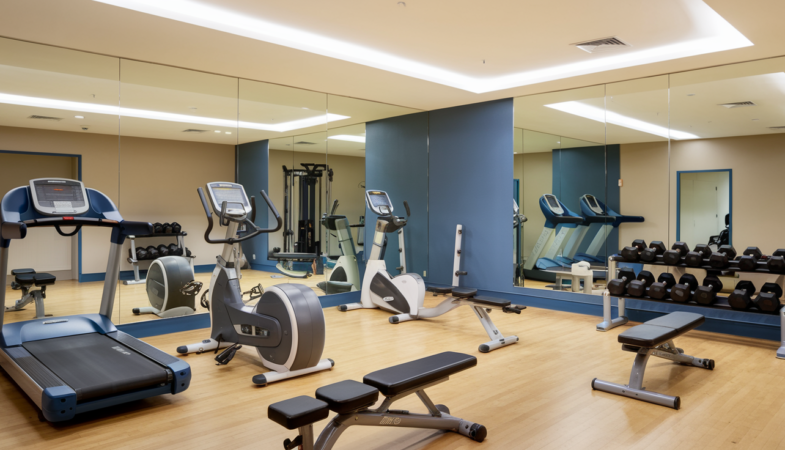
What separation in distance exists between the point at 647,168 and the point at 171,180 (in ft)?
15.1

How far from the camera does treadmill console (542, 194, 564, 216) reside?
19.3ft

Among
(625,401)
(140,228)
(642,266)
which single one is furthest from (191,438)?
(642,266)

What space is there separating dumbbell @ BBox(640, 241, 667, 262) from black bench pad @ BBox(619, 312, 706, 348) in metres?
1.13

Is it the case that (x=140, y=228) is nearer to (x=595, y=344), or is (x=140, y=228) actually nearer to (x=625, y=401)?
(x=625, y=401)

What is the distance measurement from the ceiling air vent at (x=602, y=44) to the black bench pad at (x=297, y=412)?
3715 mm

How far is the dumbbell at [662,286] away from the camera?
4527 millimetres

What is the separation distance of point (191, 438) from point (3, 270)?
68.9 inches

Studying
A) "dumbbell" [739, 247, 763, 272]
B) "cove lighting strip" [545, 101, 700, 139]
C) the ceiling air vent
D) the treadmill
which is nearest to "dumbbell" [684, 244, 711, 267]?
"dumbbell" [739, 247, 763, 272]

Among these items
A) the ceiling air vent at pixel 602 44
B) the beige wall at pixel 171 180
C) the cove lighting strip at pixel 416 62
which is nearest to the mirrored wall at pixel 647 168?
the cove lighting strip at pixel 416 62

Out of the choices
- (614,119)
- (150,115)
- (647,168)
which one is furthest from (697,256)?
(150,115)

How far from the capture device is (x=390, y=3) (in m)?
3.53

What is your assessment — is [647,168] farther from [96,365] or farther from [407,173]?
[96,365]

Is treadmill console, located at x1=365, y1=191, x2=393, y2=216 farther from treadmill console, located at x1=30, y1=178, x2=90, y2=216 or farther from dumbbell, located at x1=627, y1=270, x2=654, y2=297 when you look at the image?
treadmill console, located at x1=30, y1=178, x2=90, y2=216

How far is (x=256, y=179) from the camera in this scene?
530cm
